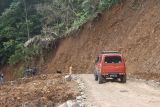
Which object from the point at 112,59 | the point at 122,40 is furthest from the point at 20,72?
the point at 112,59

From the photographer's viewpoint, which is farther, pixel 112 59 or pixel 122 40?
pixel 122 40

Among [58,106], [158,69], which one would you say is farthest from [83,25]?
[58,106]

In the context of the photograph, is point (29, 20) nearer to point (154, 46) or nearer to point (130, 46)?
point (130, 46)

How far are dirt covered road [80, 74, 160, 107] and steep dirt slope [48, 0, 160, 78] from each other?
491cm

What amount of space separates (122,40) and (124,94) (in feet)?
72.0

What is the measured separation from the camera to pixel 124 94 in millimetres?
23781

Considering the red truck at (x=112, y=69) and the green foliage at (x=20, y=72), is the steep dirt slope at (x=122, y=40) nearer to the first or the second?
the red truck at (x=112, y=69)

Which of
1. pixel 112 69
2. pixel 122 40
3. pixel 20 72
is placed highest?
pixel 122 40

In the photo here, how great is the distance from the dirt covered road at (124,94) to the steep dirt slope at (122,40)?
16.1 ft

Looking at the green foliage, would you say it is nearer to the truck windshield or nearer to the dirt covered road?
the truck windshield

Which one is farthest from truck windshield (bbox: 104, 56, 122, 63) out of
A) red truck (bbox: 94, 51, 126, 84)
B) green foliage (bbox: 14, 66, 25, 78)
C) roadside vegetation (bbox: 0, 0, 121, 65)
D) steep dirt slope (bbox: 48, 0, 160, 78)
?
green foliage (bbox: 14, 66, 25, 78)

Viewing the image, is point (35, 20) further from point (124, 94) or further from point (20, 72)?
point (124, 94)

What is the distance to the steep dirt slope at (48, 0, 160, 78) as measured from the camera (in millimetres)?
38250

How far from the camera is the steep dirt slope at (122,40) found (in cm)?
3825
